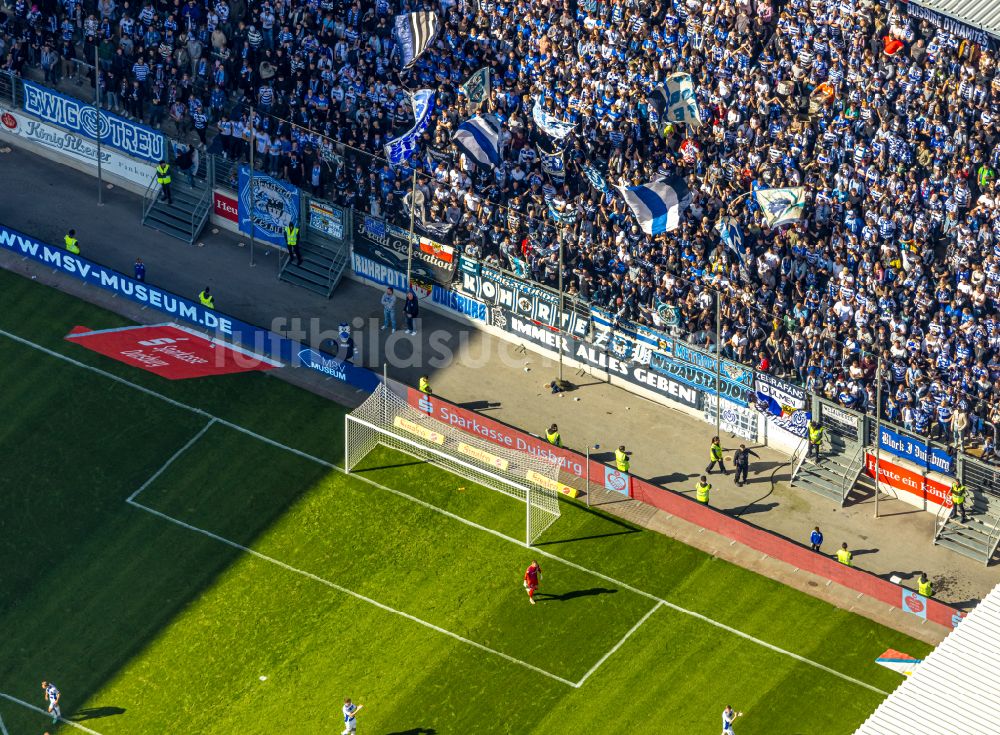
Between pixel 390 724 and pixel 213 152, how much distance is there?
28846mm

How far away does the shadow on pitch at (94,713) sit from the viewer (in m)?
71.2

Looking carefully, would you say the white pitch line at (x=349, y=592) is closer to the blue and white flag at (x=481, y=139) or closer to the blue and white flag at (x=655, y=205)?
the blue and white flag at (x=655, y=205)

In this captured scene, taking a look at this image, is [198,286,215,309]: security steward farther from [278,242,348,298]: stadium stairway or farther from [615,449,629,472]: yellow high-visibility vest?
[615,449,629,472]: yellow high-visibility vest

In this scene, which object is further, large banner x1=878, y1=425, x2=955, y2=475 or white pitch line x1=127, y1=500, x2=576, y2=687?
large banner x1=878, y1=425, x2=955, y2=475

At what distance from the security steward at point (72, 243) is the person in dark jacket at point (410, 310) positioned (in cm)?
1329

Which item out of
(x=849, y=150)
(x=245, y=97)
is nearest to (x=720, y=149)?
(x=849, y=150)

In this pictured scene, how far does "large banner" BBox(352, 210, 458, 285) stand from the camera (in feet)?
281

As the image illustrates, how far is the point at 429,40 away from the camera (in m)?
87.2

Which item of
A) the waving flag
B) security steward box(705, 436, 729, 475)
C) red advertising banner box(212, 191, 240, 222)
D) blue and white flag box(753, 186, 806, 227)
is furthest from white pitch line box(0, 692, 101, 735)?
the waving flag

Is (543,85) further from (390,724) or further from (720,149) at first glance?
(390,724)

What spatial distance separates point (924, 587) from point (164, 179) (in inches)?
1367

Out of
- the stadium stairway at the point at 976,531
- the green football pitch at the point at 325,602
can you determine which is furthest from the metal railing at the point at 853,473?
the green football pitch at the point at 325,602

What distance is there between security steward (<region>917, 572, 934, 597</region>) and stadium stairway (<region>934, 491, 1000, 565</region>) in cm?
205

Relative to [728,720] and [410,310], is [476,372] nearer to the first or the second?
[410,310]
